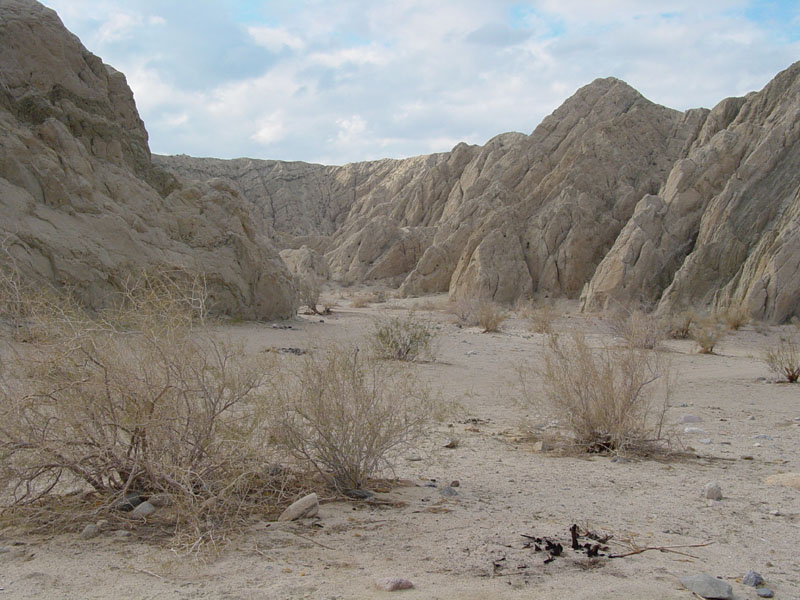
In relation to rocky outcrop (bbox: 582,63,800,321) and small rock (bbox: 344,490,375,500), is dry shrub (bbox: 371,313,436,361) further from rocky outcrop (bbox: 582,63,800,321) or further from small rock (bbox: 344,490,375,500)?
rocky outcrop (bbox: 582,63,800,321)

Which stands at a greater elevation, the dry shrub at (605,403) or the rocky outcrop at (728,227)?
the rocky outcrop at (728,227)

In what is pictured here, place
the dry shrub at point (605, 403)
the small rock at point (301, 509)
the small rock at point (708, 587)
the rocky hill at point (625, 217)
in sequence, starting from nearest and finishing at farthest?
the small rock at point (708, 587)
the small rock at point (301, 509)
the dry shrub at point (605, 403)
the rocky hill at point (625, 217)

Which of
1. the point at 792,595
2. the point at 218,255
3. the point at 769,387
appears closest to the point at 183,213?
the point at 218,255

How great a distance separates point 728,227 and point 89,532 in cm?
2573

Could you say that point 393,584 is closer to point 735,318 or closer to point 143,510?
point 143,510

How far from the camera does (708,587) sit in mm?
2793

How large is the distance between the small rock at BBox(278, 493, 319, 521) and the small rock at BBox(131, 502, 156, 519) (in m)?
0.68

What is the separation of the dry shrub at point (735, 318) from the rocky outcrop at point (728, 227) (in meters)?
1.67

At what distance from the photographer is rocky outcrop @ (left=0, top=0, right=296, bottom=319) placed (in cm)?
1309

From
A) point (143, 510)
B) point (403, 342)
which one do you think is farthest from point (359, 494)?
point (403, 342)

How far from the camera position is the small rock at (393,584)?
2.80 m

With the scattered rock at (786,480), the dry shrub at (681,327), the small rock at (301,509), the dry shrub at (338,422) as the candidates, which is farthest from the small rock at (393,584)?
the dry shrub at (681,327)

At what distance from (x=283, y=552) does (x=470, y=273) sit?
2877cm

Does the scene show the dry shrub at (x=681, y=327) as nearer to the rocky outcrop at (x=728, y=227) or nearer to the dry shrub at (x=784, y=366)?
the rocky outcrop at (x=728, y=227)
